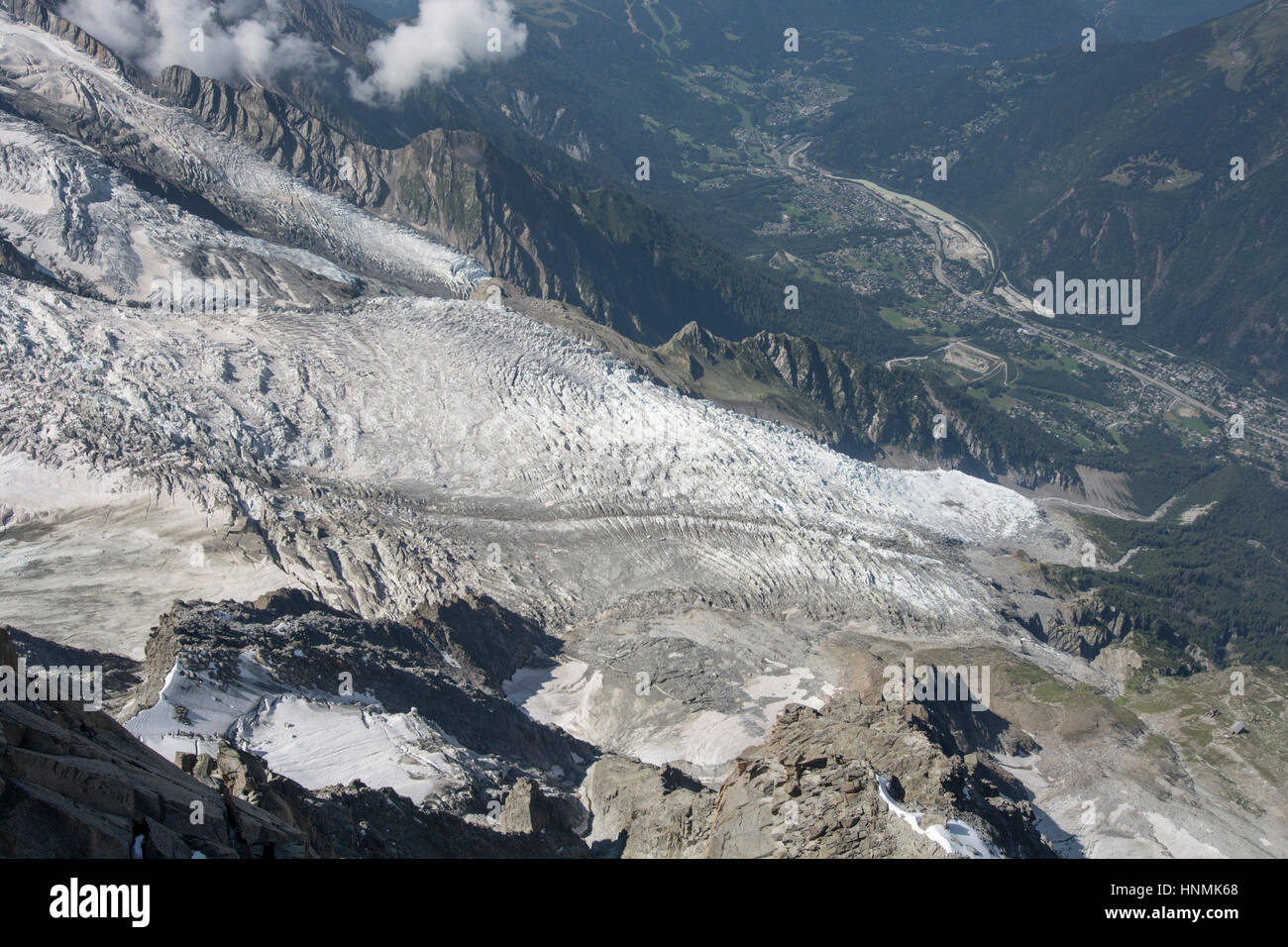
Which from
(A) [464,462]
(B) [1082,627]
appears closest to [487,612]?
(A) [464,462]

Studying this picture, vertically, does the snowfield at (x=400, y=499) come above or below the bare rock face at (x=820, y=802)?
above

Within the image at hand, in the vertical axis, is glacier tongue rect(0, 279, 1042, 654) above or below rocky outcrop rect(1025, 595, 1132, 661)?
above

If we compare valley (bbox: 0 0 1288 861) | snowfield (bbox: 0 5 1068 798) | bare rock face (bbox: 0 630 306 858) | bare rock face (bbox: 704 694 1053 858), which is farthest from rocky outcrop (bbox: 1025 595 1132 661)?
bare rock face (bbox: 0 630 306 858)

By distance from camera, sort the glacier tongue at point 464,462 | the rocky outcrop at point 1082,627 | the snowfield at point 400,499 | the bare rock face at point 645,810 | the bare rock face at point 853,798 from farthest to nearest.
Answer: the rocky outcrop at point 1082,627, the glacier tongue at point 464,462, the snowfield at point 400,499, the bare rock face at point 645,810, the bare rock face at point 853,798

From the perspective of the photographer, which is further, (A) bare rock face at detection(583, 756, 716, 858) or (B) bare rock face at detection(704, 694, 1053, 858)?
(A) bare rock face at detection(583, 756, 716, 858)

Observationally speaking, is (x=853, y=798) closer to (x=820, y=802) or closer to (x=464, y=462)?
(x=820, y=802)

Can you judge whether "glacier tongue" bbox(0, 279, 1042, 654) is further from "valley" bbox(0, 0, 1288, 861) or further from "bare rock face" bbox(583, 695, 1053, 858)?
"bare rock face" bbox(583, 695, 1053, 858)

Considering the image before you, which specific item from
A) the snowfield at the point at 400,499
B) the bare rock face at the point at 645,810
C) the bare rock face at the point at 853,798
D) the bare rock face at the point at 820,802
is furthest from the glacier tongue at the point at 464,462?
the bare rock face at the point at 853,798

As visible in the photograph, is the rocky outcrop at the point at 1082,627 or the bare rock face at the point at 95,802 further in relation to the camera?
the rocky outcrop at the point at 1082,627

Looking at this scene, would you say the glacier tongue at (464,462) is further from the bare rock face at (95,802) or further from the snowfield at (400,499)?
the bare rock face at (95,802)

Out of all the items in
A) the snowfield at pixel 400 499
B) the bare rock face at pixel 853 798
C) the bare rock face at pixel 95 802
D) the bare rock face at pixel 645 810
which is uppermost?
the snowfield at pixel 400 499

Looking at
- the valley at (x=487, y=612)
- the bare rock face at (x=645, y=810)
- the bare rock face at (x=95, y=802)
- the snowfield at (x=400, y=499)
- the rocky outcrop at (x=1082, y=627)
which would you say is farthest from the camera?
the rocky outcrop at (x=1082, y=627)
